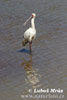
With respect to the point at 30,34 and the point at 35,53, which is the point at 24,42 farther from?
the point at 35,53

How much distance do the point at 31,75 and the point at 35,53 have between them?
2365 millimetres

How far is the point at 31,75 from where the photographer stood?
1076cm

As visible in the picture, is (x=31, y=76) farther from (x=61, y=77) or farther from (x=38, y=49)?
(x=38, y=49)

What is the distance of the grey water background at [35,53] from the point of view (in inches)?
387

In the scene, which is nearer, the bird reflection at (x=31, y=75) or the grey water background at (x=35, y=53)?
the grey water background at (x=35, y=53)

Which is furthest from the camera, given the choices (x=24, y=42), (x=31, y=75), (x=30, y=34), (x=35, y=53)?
(x=24, y=42)

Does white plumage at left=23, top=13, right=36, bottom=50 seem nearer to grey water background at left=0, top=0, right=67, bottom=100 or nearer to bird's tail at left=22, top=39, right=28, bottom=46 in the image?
bird's tail at left=22, top=39, right=28, bottom=46

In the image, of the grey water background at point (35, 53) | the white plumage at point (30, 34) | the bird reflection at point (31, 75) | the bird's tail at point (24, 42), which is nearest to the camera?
the grey water background at point (35, 53)

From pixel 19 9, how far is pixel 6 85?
40.3ft

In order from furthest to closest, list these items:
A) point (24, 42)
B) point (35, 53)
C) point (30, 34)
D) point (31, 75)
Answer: point (24, 42) → point (30, 34) → point (35, 53) → point (31, 75)

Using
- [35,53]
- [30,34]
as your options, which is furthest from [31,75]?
[30,34]

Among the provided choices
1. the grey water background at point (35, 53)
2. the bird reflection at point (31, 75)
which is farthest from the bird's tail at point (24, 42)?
the bird reflection at point (31, 75)

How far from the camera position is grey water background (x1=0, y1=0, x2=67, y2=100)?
9.83m

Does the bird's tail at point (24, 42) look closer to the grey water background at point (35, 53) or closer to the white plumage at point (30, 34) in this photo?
the white plumage at point (30, 34)
